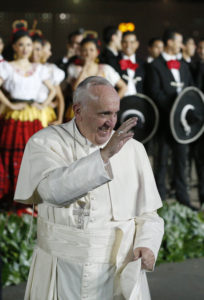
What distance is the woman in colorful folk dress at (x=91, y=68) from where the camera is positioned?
7016 millimetres

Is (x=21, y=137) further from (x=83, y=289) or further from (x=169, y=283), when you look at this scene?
(x=83, y=289)

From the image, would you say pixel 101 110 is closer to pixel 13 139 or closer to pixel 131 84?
pixel 13 139

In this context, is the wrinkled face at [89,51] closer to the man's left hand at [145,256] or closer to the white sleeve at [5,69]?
the white sleeve at [5,69]

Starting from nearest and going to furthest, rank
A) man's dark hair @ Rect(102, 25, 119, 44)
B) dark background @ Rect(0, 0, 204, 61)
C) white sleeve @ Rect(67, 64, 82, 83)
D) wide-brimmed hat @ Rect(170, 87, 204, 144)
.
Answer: wide-brimmed hat @ Rect(170, 87, 204, 144) → white sleeve @ Rect(67, 64, 82, 83) → man's dark hair @ Rect(102, 25, 119, 44) → dark background @ Rect(0, 0, 204, 61)

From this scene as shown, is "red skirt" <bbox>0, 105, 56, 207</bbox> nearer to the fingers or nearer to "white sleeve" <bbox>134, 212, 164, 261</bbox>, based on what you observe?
"white sleeve" <bbox>134, 212, 164, 261</bbox>

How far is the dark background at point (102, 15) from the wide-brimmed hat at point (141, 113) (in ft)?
27.4

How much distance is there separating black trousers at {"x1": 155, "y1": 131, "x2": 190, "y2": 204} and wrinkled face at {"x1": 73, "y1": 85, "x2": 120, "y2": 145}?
15.3ft

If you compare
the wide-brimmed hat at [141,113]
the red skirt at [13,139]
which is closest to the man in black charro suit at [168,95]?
the wide-brimmed hat at [141,113]

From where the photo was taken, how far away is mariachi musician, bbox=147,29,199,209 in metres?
7.29

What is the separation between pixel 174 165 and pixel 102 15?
915cm

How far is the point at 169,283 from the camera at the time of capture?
5.02 m

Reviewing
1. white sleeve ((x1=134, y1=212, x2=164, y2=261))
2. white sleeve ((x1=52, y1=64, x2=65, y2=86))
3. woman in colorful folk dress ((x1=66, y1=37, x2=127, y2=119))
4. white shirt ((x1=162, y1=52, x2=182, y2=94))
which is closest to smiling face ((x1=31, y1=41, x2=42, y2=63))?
white sleeve ((x1=52, y1=64, x2=65, y2=86))

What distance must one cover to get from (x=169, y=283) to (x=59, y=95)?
2.89 metres

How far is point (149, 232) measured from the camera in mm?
2865
